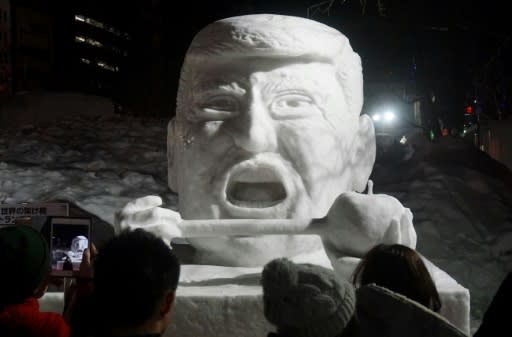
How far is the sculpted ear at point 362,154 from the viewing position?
134 inches

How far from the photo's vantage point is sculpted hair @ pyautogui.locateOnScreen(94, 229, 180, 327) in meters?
1.49

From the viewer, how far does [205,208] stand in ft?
10.1

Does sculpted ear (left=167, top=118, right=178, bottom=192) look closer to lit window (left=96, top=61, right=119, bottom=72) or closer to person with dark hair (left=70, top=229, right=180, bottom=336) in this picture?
person with dark hair (left=70, top=229, right=180, bottom=336)

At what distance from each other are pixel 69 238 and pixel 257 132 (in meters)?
1.30

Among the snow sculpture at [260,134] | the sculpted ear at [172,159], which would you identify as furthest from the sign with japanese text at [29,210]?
the snow sculpture at [260,134]

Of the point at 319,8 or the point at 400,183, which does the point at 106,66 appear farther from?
the point at 319,8

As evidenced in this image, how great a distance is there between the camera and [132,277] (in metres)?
1.51

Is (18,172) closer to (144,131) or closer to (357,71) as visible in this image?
(144,131)

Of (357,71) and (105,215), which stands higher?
(357,71)

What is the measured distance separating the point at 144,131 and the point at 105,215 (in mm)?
3586

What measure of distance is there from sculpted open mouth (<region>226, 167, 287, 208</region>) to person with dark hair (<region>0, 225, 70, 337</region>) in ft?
3.99

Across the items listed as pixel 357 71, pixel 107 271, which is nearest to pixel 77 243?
pixel 357 71

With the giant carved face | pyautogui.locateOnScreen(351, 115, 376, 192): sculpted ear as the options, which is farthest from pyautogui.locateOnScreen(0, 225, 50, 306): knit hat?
pyautogui.locateOnScreen(351, 115, 376, 192): sculpted ear

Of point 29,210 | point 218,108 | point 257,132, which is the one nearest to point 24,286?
point 257,132
